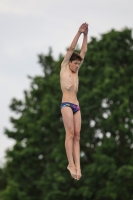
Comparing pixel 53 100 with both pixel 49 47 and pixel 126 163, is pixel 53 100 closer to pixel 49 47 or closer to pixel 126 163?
pixel 126 163

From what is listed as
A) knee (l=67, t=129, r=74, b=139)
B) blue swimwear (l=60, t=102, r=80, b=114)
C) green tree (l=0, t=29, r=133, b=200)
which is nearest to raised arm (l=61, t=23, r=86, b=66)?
blue swimwear (l=60, t=102, r=80, b=114)

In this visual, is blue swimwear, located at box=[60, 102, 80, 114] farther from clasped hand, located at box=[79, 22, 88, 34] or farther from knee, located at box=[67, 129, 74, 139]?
clasped hand, located at box=[79, 22, 88, 34]

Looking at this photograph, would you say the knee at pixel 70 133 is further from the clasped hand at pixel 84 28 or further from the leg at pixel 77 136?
the clasped hand at pixel 84 28

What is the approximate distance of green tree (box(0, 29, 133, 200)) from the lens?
4788 cm

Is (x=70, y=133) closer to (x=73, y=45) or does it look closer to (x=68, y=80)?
(x=68, y=80)

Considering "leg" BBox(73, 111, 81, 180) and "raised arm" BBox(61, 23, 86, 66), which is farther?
"leg" BBox(73, 111, 81, 180)

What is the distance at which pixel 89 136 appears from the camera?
5019 centimetres

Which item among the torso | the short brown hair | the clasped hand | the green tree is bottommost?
the torso

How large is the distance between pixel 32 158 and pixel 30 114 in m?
3.96

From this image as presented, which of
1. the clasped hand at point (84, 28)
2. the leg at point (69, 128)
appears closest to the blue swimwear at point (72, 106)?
the leg at point (69, 128)

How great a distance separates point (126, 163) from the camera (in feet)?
161

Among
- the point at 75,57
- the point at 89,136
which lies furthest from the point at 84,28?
the point at 89,136

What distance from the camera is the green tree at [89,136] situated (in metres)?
47.9

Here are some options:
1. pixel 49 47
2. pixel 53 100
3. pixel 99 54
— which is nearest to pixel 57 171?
pixel 53 100
